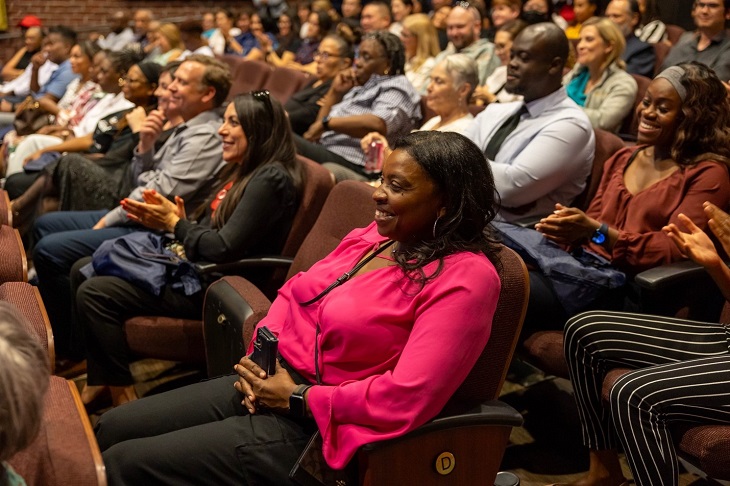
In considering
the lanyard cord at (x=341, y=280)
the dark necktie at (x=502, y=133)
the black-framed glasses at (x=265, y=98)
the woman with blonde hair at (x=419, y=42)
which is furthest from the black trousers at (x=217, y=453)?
the woman with blonde hair at (x=419, y=42)

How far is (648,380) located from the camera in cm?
176

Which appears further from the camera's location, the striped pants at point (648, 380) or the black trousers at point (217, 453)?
the striped pants at point (648, 380)

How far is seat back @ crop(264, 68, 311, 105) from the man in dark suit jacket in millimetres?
1682

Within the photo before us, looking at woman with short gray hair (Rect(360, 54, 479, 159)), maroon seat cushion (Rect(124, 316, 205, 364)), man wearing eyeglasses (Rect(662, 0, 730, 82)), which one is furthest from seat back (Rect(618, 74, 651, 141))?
maroon seat cushion (Rect(124, 316, 205, 364))

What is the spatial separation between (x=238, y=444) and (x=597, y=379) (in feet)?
2.90

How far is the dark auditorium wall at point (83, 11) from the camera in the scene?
325 inches

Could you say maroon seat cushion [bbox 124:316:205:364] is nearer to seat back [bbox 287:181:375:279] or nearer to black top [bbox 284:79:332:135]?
seat back [bbox 287:181:375:279]

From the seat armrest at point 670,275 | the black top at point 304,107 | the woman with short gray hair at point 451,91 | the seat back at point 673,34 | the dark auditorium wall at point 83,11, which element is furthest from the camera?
the dark auditorium wall at point 83,11

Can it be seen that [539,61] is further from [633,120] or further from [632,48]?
[632,48]

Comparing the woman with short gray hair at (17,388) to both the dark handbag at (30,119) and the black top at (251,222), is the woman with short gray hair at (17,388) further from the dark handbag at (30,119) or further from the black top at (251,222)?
the dark handbag at (30,119)

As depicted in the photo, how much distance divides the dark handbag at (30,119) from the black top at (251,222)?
9.42 ft

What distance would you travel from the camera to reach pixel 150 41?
7141 millimetres

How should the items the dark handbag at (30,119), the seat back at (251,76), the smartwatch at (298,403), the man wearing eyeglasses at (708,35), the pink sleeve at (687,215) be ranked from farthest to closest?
the seat back at (251,76)
the dark handbag at (30,119)
the man wearing eyeglasses at (708,35)
the pink sleeve at (687,215)
the smartwatch at (298,403)

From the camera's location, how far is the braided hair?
155 inches
